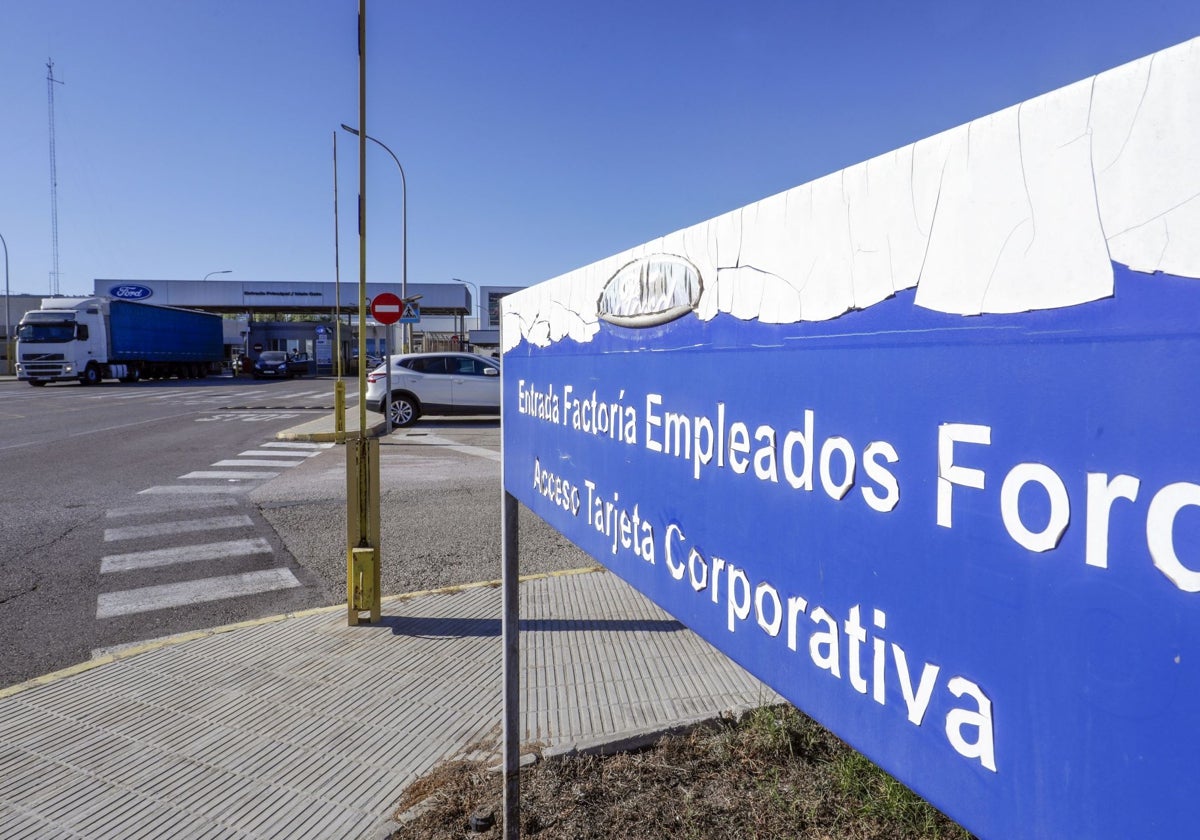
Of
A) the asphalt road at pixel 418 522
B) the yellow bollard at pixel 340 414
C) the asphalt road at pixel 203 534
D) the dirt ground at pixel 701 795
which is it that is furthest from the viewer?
the yellow bollard at pixel 340 414

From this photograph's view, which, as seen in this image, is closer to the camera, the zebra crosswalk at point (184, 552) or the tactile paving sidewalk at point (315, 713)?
the tactile paving sidewalk at point (315, 713)

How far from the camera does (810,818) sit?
2592 mm

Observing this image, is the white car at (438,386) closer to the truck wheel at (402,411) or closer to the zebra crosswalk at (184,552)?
the truck wheel at (402,411)

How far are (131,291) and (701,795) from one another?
233ft

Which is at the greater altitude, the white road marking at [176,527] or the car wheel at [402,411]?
the car wheel at [402,411]

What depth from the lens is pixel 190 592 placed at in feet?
19.0

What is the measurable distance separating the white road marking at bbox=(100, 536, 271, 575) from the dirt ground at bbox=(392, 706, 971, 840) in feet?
14.5

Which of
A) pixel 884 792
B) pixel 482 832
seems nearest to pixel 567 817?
pixel 482 832

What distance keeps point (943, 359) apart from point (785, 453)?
13.8 inches

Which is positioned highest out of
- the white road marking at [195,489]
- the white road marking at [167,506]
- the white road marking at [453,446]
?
the white road marking at [453,446]

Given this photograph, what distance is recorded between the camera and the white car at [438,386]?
58.0ft

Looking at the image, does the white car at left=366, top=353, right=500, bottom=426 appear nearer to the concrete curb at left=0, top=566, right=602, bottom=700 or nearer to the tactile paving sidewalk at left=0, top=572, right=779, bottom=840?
the concrete curb at left=0, top=566, right=602, bottom=700

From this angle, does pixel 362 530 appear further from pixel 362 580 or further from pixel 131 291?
pixel 131 291

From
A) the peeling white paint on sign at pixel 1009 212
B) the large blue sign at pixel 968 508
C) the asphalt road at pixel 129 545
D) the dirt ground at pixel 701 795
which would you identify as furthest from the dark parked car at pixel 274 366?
the peeling white paint on sign at pixel 1009 212
